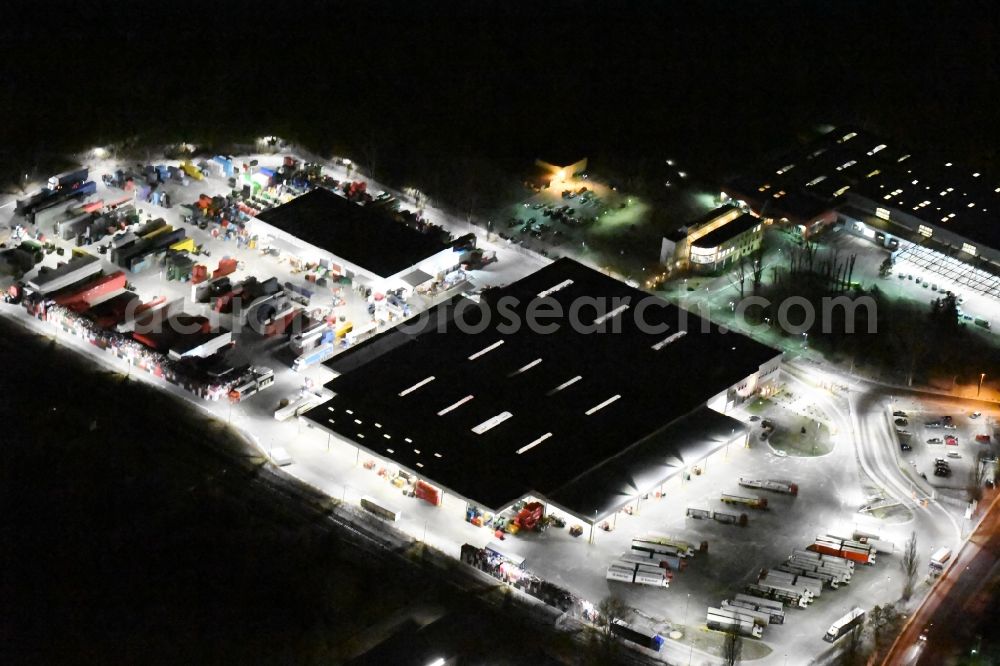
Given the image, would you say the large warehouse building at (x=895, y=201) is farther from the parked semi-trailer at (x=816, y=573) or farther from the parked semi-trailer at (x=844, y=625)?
the parked semi-trailer at (x=844, y=625)

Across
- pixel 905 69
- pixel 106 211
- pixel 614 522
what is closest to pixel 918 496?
pixel 614 522

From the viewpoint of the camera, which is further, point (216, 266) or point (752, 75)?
point (752, 75)

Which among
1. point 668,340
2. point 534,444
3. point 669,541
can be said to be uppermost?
point 668,340

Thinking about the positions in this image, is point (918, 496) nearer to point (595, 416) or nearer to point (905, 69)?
point (595, 416)

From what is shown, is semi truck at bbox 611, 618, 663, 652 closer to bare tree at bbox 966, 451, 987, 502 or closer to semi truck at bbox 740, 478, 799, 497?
semi truck at bbox 740, 478, 799, 497

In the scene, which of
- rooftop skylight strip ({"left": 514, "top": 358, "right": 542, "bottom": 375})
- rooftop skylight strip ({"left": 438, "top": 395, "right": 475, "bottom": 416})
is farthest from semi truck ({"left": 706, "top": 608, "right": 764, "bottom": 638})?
rooftop skylight strip ({"left": 514, "top": 358, "right": 542, "bottom": 375})

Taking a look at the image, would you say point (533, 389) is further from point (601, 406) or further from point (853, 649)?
point (853, 649)

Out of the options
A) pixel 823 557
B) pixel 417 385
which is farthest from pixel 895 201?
pixel 417 385
